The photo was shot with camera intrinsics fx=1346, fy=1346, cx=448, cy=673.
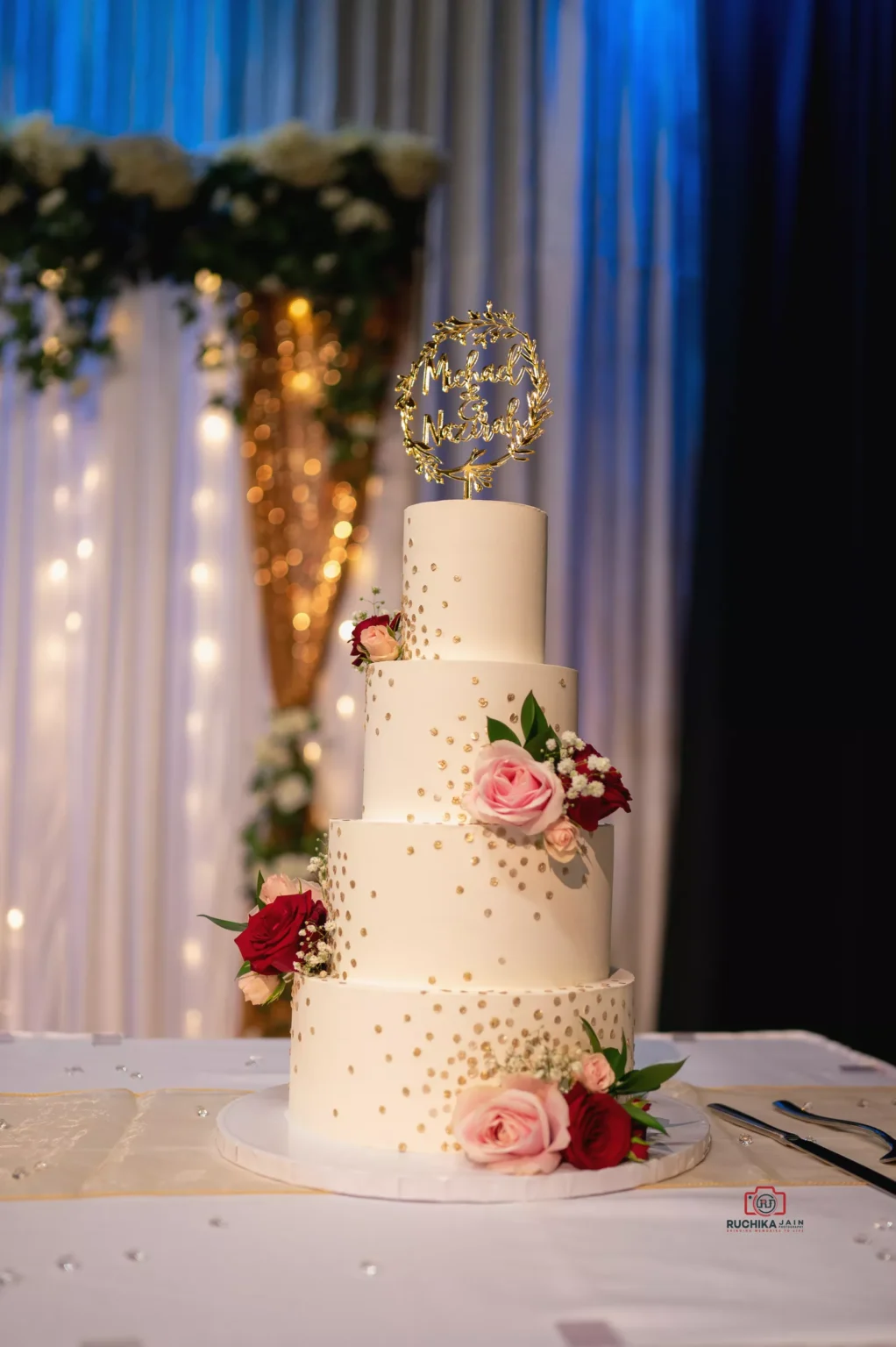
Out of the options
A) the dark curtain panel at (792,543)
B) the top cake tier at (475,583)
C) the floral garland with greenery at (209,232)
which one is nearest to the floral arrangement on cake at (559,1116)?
the top cake tier at (475,583)

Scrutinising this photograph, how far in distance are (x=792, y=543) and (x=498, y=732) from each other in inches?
106

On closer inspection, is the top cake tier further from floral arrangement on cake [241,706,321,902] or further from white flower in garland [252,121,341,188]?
white flower in garland [252,121,341,188]

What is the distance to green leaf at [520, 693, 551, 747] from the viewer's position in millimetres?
2119

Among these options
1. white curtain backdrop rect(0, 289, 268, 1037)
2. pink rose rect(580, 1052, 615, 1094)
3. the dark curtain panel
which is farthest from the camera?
white curtain backdrop rect(0, 289, 268, 1037)

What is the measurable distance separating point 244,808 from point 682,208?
279 cm

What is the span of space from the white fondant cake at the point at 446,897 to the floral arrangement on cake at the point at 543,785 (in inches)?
2.5

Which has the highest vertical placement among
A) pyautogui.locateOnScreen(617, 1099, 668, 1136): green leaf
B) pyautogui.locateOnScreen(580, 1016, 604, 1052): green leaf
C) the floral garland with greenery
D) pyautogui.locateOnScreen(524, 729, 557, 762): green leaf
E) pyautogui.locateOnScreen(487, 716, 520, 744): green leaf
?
the floral garland with greenery

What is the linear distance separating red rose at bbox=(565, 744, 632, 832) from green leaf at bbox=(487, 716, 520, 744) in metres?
0.10

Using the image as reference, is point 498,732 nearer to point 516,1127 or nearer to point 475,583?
point 475,583

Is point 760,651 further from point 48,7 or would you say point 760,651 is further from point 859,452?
point 48,7

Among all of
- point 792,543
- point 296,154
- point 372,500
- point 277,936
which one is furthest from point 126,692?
point 277,936

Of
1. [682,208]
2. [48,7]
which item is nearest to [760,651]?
[682,208]

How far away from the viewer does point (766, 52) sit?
4754 millimetres

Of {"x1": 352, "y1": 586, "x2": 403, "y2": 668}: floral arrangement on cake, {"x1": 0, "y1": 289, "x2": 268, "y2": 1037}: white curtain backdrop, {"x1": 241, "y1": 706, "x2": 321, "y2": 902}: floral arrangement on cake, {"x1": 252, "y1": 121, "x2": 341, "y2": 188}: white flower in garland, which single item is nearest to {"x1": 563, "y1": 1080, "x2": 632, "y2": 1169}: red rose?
{"x1": 352, "y1": 586, "x2": 403, "y2": 668}: floral arrangement on cake
